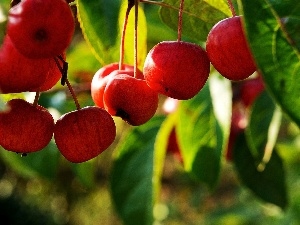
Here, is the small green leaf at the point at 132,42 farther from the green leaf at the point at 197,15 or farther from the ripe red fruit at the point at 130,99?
the ripe red fruit at the point at 130,99

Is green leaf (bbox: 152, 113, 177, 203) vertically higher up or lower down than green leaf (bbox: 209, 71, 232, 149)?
lower down

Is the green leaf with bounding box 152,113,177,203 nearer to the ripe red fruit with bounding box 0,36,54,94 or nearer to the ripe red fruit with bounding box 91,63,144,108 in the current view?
the ripe red fruit with bounding box 91,63,144,108

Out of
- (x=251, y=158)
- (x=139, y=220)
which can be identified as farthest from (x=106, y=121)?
(x=251, y=158)

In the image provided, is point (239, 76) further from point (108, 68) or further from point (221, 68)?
point (108, 68)

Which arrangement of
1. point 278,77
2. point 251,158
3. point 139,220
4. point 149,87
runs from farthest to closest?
point 251,158 → point 139,220 → point 149,87 → point 278,77

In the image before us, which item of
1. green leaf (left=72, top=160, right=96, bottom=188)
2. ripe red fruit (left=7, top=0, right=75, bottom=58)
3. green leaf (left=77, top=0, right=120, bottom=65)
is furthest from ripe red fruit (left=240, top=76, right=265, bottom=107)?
ripe red fruit (left=7, top=0, right=75, bottom=58)

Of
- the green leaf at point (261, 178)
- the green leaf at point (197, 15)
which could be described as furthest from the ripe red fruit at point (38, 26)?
the green leaf at point (261, 178)

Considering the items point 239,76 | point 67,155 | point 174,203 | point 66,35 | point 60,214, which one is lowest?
point 60,214

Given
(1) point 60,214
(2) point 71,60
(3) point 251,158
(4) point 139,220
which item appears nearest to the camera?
(4) point 139,220
